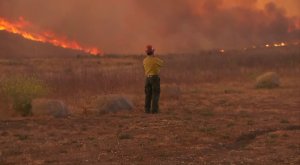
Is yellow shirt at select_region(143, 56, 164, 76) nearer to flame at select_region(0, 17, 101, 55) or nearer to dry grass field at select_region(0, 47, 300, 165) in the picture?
dry grass field at select_region(0, 47, 300, 165)

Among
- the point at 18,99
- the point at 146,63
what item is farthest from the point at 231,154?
the point at 18,99

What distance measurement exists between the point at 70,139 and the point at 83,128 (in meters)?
1.43

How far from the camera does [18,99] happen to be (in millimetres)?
16266

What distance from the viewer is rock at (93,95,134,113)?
16.8m

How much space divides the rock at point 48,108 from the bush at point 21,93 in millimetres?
484

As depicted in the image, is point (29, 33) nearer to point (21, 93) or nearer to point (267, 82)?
point (267, 82)

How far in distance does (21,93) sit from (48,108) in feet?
A: 4.21

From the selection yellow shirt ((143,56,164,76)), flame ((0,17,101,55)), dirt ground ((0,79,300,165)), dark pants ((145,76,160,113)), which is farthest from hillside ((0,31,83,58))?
dirt ground ((0,79,300,165))

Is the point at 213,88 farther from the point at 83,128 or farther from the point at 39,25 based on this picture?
the point at 39,25

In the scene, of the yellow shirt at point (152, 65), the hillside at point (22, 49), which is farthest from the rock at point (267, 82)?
the hillside at point (22, 49)

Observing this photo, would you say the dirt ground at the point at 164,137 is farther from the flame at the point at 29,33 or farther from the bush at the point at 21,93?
the flame at the point at 29,33

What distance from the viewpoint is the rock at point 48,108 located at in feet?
51.6

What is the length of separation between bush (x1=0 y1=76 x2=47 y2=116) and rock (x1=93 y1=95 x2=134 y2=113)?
195 centimetres

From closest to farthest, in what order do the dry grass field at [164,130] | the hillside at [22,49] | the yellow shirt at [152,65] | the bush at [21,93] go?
the dry grass field at [164,130], the bush at [21,93], the yellow shirt at [152,65], the hillside at [22,49]
